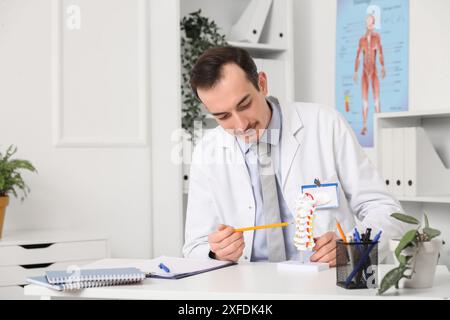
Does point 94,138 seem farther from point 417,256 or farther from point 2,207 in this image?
point 417,256

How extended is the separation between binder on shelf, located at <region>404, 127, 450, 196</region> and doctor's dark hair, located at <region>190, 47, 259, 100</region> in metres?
1.24

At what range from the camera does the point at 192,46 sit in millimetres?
3926

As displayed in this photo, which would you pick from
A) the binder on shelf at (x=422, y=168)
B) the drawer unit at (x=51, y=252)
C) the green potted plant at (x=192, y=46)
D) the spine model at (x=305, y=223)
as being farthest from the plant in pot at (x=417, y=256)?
the green potted plant at (x=192, y=46)

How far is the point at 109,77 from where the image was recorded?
12.3ft

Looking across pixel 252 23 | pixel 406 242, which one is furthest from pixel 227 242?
pixel 252 23

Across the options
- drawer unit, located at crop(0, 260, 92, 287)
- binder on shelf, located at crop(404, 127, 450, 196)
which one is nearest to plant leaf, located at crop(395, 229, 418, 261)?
binder on shelf, located at crop(404, 127, 450, 196)

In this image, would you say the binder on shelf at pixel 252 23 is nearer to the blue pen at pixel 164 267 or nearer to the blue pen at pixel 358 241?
the blue pen at pixel 164 267

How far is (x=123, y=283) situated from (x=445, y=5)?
95.9 inches

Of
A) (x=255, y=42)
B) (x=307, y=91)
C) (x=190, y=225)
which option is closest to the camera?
(x=190, y=225)

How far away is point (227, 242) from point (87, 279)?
47 cm

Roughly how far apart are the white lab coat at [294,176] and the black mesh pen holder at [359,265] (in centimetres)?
61

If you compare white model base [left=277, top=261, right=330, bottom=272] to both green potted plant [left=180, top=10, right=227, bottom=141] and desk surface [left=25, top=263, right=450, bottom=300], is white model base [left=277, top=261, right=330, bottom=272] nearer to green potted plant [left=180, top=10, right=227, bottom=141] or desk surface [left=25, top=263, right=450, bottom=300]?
desk surface [left=25, top=263, right=450, bottom=300]
